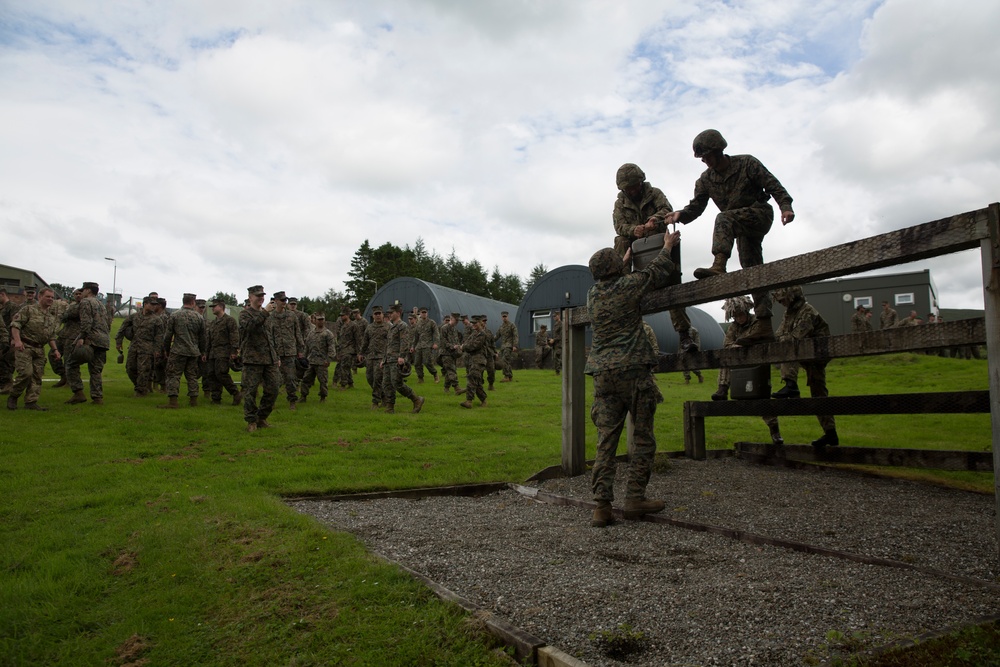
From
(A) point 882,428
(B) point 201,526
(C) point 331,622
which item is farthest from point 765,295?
(A) point 882,428

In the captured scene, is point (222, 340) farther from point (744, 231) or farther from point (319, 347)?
point (744, 231)

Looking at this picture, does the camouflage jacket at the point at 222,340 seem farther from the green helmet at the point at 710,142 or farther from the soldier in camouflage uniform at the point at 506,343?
the green helmet at the point at 710,142

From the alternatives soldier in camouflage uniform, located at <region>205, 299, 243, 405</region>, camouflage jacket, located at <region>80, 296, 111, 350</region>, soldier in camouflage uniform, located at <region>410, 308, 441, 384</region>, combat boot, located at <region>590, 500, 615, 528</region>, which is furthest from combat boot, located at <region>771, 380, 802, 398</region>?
soldier in camouflage uniform, located at <region>410, 308, 441, 384</region>

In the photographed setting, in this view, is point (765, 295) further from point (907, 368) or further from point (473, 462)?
point (907, 368)

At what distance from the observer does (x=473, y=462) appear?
9.58 m

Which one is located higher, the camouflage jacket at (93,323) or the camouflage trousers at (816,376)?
the camouflage jacket at (93,323)

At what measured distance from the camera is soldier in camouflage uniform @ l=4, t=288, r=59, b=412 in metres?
12.5

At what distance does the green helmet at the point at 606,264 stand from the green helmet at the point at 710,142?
1.46m

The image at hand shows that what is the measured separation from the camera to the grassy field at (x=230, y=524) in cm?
398

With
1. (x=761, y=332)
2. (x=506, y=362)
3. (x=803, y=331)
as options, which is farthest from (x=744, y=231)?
(x=506, y=362)

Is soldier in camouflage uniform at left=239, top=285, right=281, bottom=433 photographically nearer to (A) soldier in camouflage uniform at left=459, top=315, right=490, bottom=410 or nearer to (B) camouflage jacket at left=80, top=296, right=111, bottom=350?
(B) camouflage jacket at left=80, top=296, right=111, bottom=350

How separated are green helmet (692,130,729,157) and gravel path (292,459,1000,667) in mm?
3557

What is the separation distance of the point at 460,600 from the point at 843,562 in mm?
2622

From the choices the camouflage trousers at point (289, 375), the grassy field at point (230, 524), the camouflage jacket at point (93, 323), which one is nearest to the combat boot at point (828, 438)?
the grassy field at point (230, 524)
